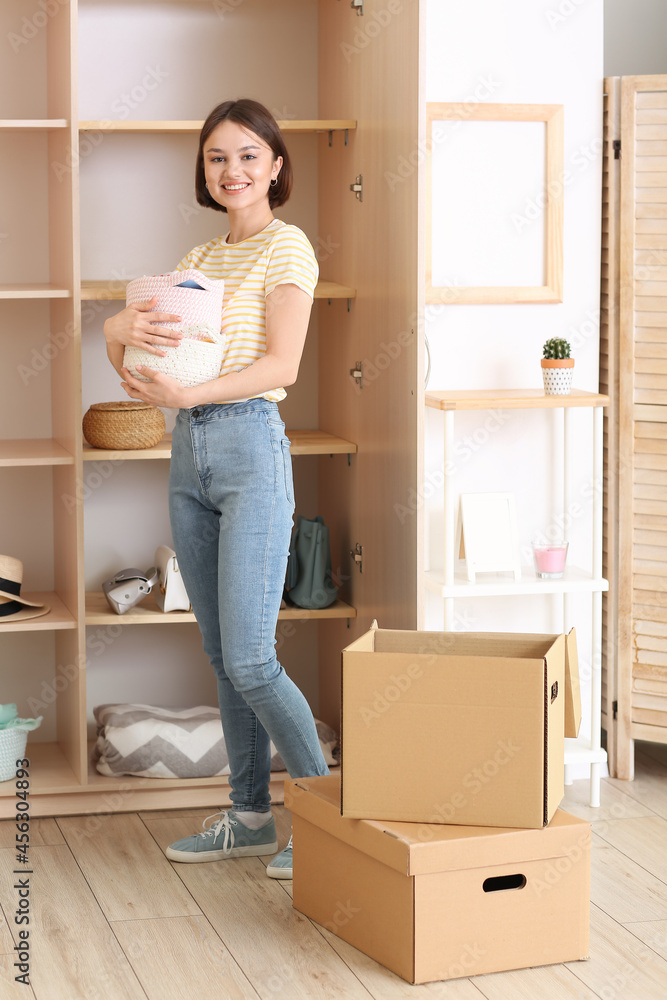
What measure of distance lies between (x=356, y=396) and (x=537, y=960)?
1.45 metres

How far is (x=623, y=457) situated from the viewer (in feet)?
10.1

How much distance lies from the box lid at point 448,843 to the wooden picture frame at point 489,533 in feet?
2.79

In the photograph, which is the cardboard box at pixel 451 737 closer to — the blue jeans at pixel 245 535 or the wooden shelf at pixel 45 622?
the blue jeans at pixel 245 535

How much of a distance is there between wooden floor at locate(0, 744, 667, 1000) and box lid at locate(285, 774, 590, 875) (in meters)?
0.21

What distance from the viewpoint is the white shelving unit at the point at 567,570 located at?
2812 mm

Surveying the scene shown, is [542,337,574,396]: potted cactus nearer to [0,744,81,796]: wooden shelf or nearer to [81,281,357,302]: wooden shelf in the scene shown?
[81,281,357,302]: wooden shelf

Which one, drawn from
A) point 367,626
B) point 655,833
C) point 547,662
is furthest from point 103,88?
point 655,833

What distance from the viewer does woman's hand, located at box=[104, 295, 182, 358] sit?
2.24 m

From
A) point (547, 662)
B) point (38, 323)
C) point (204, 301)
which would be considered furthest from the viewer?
point (38, 323)

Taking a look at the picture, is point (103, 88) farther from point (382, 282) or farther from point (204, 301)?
point (204, 301)
